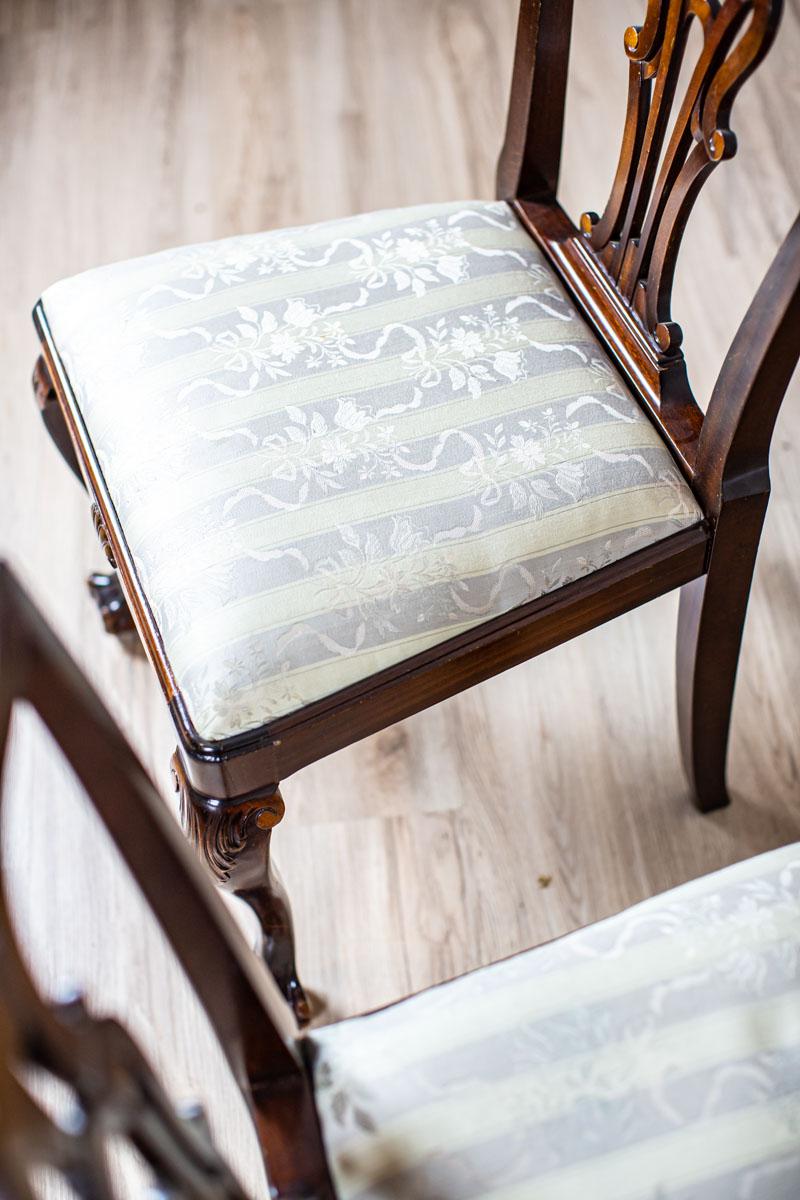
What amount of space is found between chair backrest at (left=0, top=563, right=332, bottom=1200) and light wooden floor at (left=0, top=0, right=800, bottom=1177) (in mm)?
464

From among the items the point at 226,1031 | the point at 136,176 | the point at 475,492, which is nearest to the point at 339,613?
the point at 475,492

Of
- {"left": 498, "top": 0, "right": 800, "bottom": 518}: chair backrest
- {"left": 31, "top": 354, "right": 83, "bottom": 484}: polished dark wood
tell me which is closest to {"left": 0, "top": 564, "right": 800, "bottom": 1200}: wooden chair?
{"left": 498, "top": 0, "right": 800, "bottom": 518}: chair backrest

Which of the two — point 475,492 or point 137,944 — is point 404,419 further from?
point 137,944

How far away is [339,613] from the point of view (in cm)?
73

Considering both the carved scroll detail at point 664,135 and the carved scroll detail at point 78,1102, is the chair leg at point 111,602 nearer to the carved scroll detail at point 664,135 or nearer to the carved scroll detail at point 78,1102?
the carved scroll detail at point 664,135

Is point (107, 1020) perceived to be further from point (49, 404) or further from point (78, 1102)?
point (49, 404)

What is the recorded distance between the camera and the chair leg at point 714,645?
83cm

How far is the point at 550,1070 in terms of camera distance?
61cm

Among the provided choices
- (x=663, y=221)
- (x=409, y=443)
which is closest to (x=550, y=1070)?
(x=409, y=443)

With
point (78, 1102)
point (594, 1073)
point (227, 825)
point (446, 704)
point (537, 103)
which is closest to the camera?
point (78, 1102)

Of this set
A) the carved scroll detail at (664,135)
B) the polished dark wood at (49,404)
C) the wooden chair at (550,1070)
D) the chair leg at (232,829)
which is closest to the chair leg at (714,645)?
the carved scroll detail at (664,135)

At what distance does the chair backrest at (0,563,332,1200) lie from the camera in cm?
36

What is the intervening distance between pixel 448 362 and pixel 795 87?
1.20 metres

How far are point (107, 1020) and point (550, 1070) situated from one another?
10.2 inches
